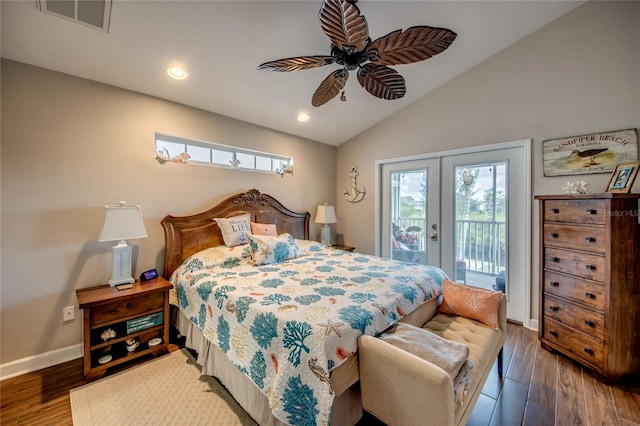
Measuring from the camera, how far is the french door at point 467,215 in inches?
115

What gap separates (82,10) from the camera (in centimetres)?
174

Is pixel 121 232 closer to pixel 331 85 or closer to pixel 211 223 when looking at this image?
pixel 211 223

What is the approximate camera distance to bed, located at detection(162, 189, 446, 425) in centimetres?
128

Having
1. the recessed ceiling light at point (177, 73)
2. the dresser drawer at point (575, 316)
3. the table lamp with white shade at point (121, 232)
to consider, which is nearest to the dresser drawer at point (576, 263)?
the dresser drawer at point (575, 316)

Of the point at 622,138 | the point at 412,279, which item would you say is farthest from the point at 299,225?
the point at 622,138

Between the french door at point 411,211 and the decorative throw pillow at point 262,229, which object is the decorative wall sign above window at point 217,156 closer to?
the decorative throw pillow at point 262,229

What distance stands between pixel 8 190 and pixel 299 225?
300cm

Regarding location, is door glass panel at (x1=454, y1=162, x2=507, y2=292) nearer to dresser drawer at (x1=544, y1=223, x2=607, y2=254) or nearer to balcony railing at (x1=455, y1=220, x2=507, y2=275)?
balcony railing at (x1=455, y1=220, x2=507, y2=275)

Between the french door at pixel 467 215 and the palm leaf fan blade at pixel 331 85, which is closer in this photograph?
the palm leaf fan blade at pixel 331 85

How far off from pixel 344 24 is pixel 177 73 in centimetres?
179

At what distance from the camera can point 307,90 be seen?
305cm

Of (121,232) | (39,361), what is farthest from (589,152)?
(39,361)

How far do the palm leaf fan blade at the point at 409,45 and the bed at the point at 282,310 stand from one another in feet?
5.57

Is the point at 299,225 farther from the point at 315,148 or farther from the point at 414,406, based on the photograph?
the point at 414,406
